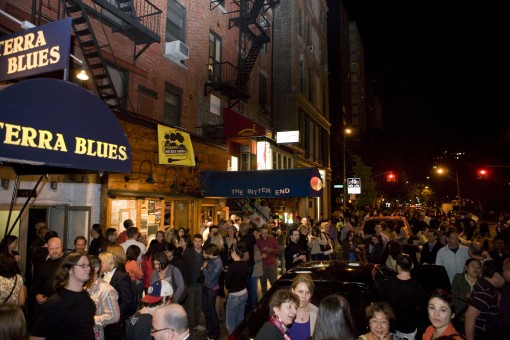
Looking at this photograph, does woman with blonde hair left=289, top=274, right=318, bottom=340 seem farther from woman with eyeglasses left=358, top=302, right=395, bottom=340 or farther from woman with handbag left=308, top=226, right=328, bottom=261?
woman with handbag left=308, top=226, right=328, bottom=261

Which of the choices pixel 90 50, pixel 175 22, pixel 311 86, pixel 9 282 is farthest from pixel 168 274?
pixel 311 86

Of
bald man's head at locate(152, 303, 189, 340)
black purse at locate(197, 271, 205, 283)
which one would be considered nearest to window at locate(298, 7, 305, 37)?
black purse at locate(197, 271, 205, 283)

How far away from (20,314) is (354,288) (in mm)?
4040

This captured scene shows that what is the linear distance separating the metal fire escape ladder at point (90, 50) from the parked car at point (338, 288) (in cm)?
809

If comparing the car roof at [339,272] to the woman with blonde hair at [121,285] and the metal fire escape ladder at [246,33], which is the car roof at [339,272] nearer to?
the woman with blonde hair at [121,285]

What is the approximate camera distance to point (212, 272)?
7480mm

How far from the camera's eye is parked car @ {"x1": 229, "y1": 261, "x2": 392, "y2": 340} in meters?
4.77

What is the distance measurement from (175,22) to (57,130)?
11756mm

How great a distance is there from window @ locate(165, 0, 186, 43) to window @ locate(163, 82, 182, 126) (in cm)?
207

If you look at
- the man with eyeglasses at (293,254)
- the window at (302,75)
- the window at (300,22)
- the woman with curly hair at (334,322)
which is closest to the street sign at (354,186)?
the window at (302,75)

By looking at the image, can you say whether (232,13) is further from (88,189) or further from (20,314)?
(20,314)

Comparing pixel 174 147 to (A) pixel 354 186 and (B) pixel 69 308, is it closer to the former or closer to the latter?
(B) pixel 69 308

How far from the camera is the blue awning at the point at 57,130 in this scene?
482 cm

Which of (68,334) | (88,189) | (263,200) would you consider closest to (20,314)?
(68,334)
